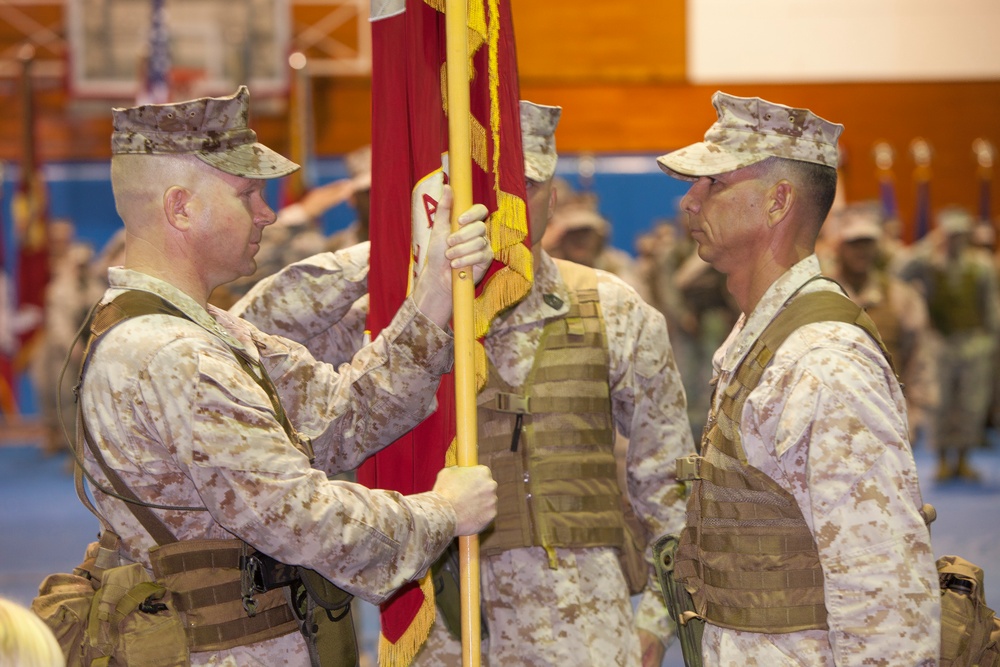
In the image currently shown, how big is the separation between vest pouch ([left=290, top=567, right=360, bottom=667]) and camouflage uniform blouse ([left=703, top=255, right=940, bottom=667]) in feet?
3.05

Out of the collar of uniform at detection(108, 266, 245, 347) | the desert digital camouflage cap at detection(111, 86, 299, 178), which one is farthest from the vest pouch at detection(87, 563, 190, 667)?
the desert digital camouflage cap at detection(111, 86, 299, 178)

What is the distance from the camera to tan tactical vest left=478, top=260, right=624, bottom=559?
3.03m

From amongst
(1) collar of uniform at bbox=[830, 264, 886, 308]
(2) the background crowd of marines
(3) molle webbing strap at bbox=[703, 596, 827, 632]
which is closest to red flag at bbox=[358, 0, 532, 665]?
(3) molle webbing strap at bbox=[703, 596, 827, 632]

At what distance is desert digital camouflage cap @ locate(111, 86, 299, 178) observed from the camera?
2.40 m

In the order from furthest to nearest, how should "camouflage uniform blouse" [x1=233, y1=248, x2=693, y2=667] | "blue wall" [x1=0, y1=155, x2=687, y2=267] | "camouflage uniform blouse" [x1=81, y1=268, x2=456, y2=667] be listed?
"blue wall" [x1=0, y1=155, x2=687, y2=267] → "camouflage uniform blouse" [x1=233, y1=248, x2=693, y2=667] → "camouflage uniform blouse" [x1=81, y1=268, x2=456, y2=667]

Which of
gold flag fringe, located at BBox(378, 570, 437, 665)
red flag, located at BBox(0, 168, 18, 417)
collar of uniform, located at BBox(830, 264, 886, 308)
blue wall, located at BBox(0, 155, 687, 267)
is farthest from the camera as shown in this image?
blue wall, located at BBox(0, 155, 687, 267)

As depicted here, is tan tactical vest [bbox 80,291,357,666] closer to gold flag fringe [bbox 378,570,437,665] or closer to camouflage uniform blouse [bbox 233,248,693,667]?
gold flag fringe [bbox 378,570,437,665]

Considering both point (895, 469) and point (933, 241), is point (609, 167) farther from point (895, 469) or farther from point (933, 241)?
point (895, 469)

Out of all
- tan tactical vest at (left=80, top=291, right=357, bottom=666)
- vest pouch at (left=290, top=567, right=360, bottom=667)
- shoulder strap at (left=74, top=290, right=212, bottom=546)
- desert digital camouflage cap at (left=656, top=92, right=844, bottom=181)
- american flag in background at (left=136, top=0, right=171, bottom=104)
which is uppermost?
american flag in background at (left=136, top=0, right=171, bottom=104)

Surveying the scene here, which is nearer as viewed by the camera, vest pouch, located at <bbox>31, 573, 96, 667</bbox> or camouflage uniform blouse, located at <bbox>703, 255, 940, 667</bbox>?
camouflage uniform blouse, located at <bbox>703, 255, 940, 667</bbox>

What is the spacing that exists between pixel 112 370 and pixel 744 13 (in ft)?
45.0

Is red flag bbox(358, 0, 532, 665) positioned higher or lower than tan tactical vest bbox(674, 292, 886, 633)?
higher

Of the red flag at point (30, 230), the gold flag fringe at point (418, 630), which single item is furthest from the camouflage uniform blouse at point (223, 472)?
the red flag at point (30, 230)

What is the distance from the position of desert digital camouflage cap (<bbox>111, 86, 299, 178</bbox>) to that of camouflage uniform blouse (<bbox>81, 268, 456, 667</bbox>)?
0.87 ft
